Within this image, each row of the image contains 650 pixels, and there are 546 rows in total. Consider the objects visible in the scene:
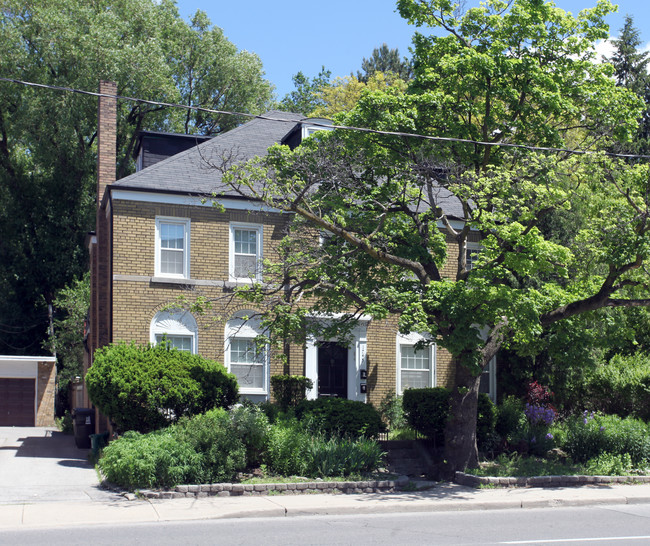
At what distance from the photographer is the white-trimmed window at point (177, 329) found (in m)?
20.1

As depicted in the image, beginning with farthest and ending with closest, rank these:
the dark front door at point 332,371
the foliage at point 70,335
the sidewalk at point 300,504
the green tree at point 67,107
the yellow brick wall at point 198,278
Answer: the green tree at point 67,107 < the foliage at point 70,335 < the dark front door at point 332,371 < the yellow brick wall at point 198,278 < the sidewalk at point 300,504

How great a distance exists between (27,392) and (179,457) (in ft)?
80.9

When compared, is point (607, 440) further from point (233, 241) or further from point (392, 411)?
point (233, 241)

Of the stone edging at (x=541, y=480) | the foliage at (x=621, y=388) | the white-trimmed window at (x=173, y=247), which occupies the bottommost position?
the stone edging at (x=541, y=480)

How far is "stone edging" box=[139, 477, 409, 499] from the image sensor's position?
1300 cm

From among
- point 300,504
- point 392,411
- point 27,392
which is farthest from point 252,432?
point 27,392

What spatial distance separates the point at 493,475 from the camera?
1526cm

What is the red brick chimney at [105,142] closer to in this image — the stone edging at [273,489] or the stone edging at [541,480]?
the stone edging at [273,489]

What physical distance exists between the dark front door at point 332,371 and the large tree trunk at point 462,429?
21.0 ft

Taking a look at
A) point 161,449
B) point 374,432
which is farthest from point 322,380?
point 161,449

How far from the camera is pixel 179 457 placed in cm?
1363

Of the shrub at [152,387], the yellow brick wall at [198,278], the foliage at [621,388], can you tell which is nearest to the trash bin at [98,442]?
the shrub at [152,387]

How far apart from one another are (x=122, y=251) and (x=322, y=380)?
679cm

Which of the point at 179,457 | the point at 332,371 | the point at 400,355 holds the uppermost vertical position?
the point at 400,355
